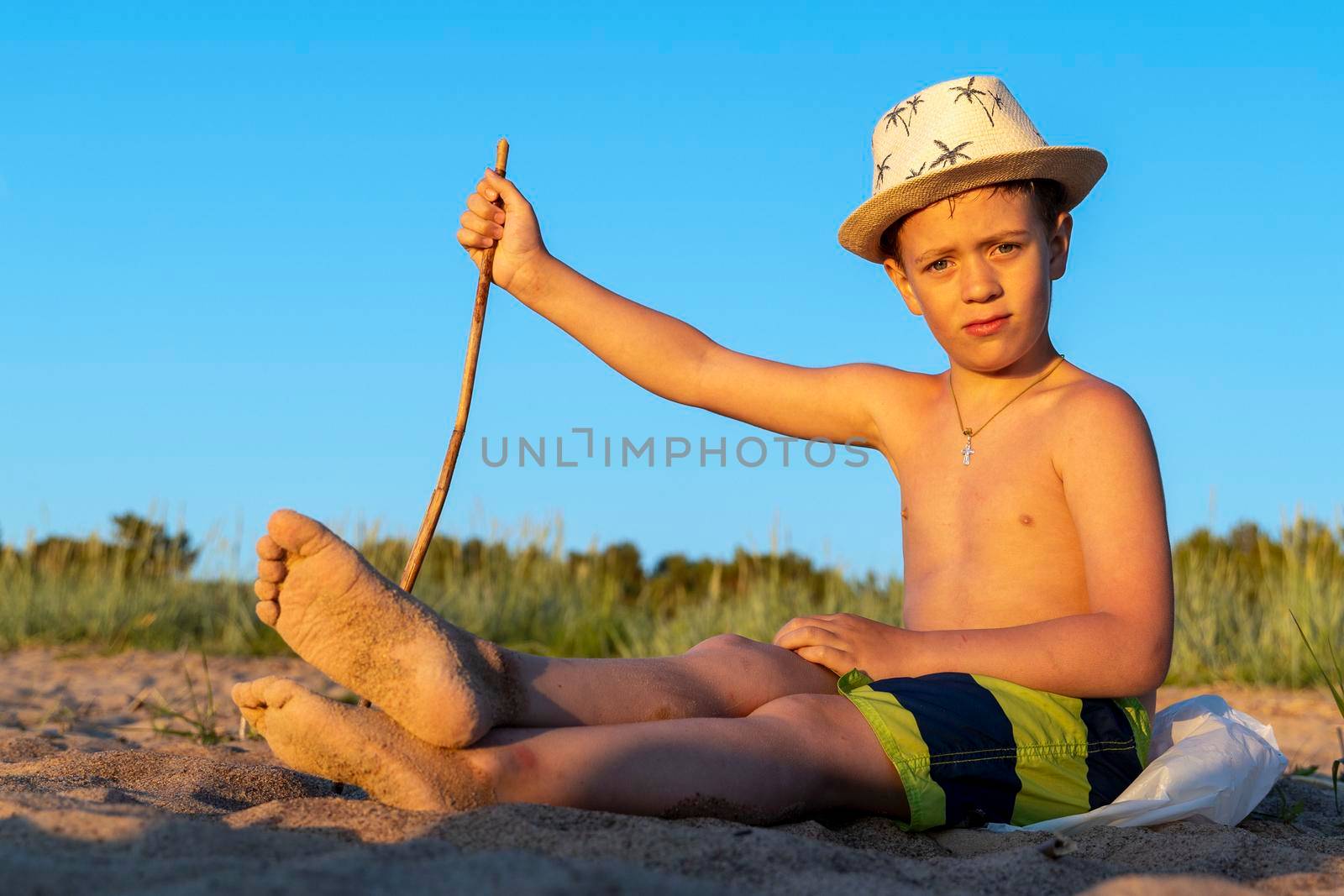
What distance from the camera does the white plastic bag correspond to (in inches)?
95.9

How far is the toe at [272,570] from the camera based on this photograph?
6.37ft

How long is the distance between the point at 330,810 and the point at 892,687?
1144 millimetres

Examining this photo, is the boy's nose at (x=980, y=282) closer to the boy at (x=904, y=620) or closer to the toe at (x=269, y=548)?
the boy at (x=904, y=620)

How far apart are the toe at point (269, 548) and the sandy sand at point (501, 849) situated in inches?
16.2

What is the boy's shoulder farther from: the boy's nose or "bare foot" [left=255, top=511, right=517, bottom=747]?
"bare foot" [left=255, top=511, right=517, bottom=747]

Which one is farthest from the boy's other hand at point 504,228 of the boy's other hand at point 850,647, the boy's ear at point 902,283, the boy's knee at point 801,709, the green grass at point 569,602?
the green grass at point 569,602

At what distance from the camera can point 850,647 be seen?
2545 millimetres

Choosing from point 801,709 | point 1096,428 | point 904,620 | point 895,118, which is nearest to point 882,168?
point 895,118

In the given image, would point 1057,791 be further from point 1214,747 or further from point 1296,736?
point 1296,736

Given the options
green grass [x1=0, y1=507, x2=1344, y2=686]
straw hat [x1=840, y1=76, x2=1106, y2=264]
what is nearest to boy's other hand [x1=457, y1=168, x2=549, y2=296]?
straw hat [x1=840, y1=76, x2=1106, y2=264]

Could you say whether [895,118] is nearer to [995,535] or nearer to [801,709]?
[995,535]

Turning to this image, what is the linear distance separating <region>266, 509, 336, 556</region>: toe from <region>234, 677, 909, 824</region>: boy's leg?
229 millimetres

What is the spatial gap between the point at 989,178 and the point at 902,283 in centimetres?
41

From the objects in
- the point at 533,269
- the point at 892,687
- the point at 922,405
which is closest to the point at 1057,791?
the point at 892,687
